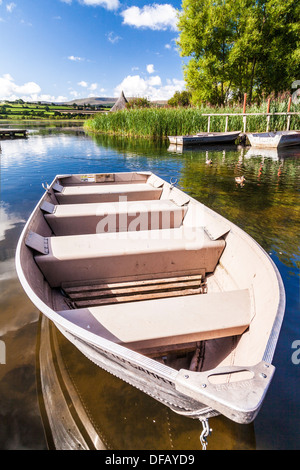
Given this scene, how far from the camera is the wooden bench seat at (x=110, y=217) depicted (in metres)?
3.88

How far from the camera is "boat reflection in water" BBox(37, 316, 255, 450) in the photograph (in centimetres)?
180

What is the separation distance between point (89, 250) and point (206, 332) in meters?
1.44

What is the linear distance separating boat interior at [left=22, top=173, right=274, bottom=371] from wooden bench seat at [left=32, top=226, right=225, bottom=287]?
10mm

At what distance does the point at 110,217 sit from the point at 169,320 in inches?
92.5

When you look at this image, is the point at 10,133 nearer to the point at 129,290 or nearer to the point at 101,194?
the point at 101,194

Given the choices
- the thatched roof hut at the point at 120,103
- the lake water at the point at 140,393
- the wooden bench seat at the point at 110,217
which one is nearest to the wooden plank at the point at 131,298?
the lake water at the point at 140,393

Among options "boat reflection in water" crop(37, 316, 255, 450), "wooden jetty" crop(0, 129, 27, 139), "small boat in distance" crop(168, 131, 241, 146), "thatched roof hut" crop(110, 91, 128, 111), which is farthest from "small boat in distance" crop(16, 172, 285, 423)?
"thatched roof hut" crop(110, 91, 128, 111)

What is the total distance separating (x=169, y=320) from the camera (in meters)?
2.01

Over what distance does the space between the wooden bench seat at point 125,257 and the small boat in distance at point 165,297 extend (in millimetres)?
11

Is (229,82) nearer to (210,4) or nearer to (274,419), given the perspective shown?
(210,4)

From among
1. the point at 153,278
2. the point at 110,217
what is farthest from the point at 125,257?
the point at 110,217

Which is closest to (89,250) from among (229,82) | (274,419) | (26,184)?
(274,419)

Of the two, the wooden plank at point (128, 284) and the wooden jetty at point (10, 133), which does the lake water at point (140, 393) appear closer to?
the wooden plank at point (128, 284)

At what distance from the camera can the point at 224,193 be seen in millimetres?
7840
